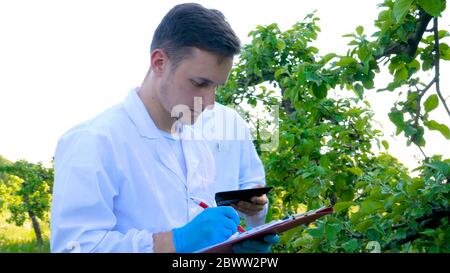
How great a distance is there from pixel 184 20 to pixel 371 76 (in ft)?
2.95

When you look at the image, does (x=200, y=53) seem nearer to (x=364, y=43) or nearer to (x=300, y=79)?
(x=300, y=79)

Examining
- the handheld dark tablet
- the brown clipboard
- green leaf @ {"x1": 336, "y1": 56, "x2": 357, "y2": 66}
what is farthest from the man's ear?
green leaf @ {"x1": 336, "y1": 56, "x2": 357, "y2": 66}

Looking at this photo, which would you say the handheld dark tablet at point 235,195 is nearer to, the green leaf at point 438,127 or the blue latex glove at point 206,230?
the blue latex glove at point 206,230

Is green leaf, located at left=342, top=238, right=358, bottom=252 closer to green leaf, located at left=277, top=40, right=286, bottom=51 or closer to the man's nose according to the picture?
the man's nose

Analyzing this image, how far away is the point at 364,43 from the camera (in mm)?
2580

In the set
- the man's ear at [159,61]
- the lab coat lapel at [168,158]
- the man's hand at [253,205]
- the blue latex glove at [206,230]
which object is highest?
the man's ear at [159,61]

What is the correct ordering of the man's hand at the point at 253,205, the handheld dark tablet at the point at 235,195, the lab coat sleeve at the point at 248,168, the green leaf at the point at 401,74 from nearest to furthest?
the handheld dark tablet at the point at 235,195 < the man's hand at the point at 253,205 < the lab coat sleeve at the point at 248,168 < the green leaf at the point at 401,74

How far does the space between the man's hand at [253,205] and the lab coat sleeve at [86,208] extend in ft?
1.54

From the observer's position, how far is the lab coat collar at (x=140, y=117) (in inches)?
83.4

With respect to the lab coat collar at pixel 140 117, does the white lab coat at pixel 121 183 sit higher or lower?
lower

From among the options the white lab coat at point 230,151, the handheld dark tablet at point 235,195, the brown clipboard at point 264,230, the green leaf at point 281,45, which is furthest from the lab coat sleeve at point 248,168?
the green leaf at point 281,45

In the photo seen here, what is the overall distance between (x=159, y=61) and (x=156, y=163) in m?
0.37

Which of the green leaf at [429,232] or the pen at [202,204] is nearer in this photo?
the pen at [202,204]

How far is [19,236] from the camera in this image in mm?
7352
